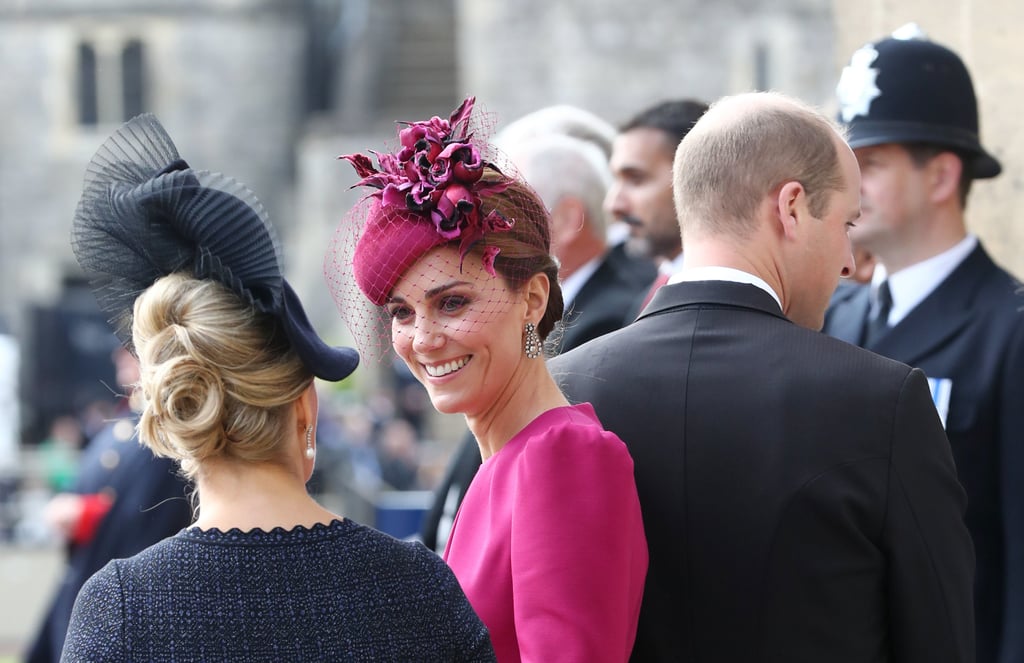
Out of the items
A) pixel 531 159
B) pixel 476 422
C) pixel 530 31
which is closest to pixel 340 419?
pixel 530 31

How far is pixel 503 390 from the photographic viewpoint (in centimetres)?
226

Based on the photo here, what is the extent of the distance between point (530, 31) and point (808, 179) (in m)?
16.8

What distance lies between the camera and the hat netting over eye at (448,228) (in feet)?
7.16

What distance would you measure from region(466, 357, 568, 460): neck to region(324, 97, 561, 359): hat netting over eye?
0.11 metres

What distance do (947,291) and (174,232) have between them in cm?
172

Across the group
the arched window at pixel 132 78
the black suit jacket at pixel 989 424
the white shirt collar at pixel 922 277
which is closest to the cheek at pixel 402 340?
the black suit jacket at pixel 989 424

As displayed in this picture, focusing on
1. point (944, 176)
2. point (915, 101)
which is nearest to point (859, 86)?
point (915, 101)

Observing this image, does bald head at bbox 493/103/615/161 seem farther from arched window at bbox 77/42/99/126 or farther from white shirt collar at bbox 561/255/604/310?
arched window at bbox 77/42/99/126

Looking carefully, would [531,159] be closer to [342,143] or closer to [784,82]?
[784,82]

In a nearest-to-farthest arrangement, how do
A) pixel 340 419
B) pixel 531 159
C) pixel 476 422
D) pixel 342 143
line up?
1. pixel 476 422
2. pixel 531 159
3. pixel 340 419
4. pixel 342 143

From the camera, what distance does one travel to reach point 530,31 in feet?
61.5

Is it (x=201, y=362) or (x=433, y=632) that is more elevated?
(x=201, y=362)

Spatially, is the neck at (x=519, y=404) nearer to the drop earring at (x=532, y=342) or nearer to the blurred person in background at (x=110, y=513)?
the drop earring at (x=532, y=342)

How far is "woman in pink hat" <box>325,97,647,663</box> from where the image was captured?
204 cm
